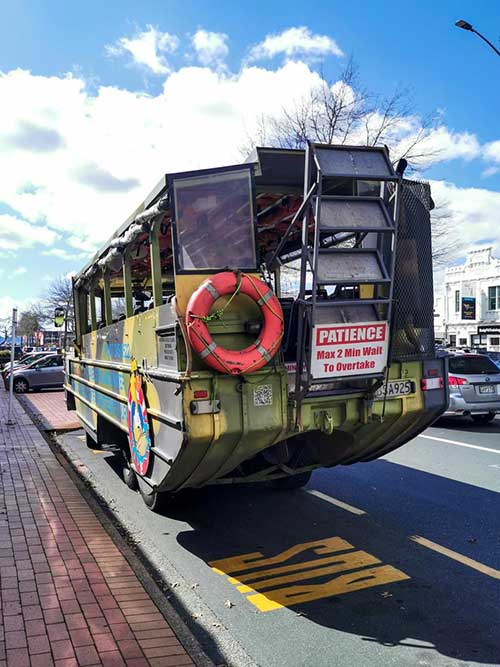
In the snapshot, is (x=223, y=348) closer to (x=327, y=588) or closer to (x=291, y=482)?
(x=327, y=588)

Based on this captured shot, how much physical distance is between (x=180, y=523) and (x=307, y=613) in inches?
90.0

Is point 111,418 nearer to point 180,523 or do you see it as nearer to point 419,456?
point 180,523

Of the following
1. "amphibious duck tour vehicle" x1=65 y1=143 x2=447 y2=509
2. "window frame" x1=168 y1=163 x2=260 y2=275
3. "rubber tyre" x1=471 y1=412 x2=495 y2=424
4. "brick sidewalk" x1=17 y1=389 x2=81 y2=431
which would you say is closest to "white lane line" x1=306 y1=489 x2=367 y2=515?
"amphibious duck tour vehicle" x1=65 y1=143 x2=447 y2=509

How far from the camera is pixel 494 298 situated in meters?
49.3

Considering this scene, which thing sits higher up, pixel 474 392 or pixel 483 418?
pixel 474 392

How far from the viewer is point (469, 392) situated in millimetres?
11805

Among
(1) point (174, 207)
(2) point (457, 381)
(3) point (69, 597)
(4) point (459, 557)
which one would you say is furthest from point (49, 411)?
(4) point (459, 557)

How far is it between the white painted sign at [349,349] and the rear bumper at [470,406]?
7.73 metres

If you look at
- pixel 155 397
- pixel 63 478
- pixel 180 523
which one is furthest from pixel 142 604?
pixel 63 478

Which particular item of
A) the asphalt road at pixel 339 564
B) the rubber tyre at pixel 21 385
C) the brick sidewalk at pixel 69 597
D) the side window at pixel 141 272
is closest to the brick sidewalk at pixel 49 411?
the rubber tyre at pixel 21 385

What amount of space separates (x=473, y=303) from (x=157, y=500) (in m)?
48.7

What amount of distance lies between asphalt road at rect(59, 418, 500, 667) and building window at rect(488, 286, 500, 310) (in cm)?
4459

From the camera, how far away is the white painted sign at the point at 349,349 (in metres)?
4.40

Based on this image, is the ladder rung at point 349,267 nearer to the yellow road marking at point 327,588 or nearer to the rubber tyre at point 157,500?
the yellow road marking at point 327,588
